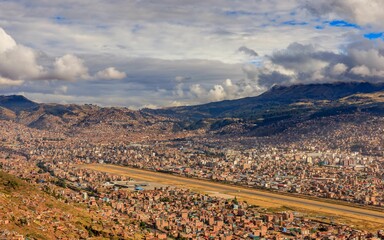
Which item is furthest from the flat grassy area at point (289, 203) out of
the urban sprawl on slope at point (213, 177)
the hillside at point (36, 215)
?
the hillside at point (36, 215)

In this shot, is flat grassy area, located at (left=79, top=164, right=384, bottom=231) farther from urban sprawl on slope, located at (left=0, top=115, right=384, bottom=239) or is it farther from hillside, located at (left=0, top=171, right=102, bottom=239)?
hillside, located at (left=0, top=171, right=102, bottom=239)

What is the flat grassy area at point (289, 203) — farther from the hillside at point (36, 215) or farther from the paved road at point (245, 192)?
the hillside at point (36, 215)

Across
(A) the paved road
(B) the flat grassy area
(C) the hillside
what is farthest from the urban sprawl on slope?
(A) the paved road

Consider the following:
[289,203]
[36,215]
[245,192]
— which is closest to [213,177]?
[245,192]

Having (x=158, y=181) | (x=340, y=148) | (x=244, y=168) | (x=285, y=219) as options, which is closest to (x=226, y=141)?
(x=340, y=148)

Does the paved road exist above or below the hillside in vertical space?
below

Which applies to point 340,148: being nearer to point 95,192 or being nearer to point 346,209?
point 346,209

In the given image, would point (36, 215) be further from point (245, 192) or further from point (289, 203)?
point (245, 192)
